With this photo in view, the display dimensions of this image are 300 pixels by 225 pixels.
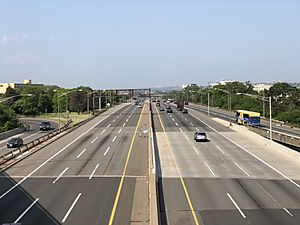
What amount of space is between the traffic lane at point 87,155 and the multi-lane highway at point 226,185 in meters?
5.61

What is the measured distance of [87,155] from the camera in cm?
4184

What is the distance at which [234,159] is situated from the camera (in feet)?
130

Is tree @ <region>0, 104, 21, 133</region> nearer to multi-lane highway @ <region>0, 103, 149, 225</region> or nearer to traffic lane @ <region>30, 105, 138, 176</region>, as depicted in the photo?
traffic lane @ <region>30, 105, 138, 176</region>

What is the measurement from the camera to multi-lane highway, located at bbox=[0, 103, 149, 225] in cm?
2106

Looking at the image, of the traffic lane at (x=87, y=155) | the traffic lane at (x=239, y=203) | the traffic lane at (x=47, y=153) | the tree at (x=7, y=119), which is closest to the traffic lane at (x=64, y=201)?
the traffic lane at (x=87, y=155)

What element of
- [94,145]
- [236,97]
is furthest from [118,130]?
[236,97]

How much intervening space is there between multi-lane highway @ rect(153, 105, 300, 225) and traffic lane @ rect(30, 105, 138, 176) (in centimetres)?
561

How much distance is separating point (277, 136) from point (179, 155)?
20.0 metres

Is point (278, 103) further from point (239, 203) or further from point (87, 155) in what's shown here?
point (239, 203)

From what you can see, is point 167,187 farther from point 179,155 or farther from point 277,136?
point 277,136

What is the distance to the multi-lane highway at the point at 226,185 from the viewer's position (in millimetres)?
21359

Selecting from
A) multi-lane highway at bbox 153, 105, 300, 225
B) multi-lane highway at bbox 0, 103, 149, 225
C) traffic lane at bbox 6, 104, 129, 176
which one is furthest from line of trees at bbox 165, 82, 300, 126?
multi-lane highway at bbox 0, 103, 149, 225

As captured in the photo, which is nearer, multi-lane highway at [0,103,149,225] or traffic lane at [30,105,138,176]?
multi-lane highway at [0,103,149,225]

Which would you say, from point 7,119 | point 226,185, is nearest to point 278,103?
point 7,119
